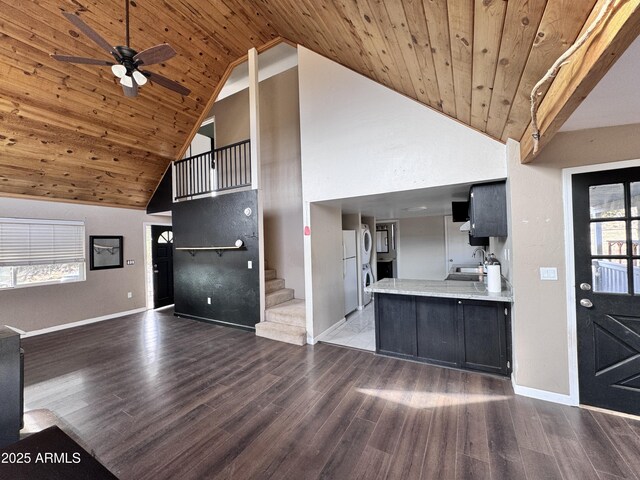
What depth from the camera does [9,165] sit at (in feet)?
13.3

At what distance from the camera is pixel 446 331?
10.2 ft

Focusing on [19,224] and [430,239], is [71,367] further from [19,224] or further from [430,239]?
[430,239]

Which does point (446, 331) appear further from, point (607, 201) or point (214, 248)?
point (214, 248)

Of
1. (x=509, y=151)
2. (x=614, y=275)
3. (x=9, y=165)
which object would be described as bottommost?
(x=614, y=275)

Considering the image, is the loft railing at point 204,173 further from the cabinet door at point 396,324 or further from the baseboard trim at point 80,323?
the cabinet door at point 396,324

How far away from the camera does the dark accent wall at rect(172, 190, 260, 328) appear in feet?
15.2

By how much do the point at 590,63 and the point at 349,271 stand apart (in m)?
4.39

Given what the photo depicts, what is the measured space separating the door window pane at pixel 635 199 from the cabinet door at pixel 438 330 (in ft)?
5.36

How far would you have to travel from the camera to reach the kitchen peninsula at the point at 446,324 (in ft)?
9.34

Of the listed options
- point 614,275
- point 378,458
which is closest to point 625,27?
point 614,275

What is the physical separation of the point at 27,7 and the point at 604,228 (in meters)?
5.97

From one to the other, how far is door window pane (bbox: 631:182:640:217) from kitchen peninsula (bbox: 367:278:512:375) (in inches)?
44.6

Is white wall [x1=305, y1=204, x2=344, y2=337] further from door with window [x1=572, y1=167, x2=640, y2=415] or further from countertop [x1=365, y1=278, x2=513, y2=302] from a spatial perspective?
door with window [x1=572, y1=167, x2=640, y2=415]

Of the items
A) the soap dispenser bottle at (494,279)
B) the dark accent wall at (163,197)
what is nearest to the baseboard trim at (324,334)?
the soap dispenser bottle at (494,279)
